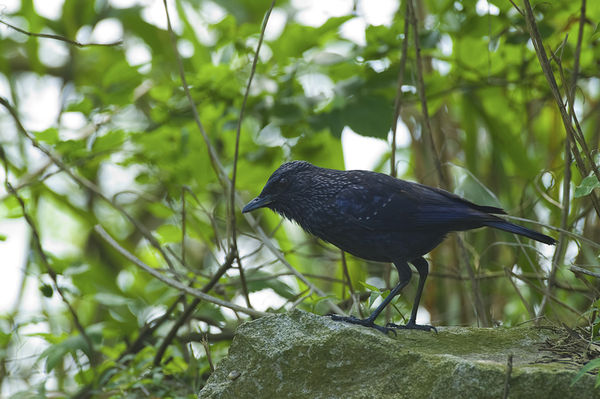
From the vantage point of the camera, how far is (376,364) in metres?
2.53

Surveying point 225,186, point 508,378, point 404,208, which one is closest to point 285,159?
point 225,186

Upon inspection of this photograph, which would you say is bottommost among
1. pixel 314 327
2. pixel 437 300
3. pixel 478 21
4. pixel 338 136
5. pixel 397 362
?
pixel 397 362

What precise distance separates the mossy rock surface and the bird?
0.25m

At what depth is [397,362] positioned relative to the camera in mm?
2480

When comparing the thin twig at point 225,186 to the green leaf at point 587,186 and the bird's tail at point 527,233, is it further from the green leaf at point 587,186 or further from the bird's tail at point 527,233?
the green leaf at point 587,186

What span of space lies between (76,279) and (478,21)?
9.56ft

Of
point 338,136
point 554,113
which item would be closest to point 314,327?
point 338,136

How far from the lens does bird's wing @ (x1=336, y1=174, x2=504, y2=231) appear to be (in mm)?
3016

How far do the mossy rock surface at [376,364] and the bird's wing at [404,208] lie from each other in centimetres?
48

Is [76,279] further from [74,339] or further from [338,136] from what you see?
[338,136]

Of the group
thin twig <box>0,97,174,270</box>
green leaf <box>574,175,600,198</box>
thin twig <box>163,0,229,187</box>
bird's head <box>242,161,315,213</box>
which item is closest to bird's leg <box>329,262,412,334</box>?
bird's head <box>242,161,315,213</box>

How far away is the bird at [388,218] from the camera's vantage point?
9.89ft

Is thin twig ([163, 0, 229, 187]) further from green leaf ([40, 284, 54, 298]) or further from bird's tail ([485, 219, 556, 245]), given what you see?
bird's tail ([485, 219, 556, 245])

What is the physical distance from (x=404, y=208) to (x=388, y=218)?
9 centimetres
